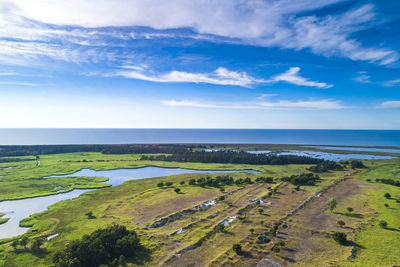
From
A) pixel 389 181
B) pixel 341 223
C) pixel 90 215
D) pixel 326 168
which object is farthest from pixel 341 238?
pixel 326 168

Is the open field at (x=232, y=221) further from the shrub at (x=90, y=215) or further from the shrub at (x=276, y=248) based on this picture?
the shrub at (x=90, y=215)

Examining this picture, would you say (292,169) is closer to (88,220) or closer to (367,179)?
(367,179)

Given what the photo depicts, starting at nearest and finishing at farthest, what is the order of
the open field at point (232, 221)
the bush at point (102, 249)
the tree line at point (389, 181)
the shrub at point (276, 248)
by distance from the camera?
the bush at point (102, 249) → the open field at point (232, 221) → the shrub at point (276, 248) → the tree line at point (389, 181)

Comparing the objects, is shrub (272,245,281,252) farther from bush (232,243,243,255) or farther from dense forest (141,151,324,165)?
dense forest (141,151,324,165)

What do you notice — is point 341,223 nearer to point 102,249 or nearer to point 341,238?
point 341,238

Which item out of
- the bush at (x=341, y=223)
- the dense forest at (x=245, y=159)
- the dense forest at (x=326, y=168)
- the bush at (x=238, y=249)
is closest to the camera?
the bush at (x=238, y=249)

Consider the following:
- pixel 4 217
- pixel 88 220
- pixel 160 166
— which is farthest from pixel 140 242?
pixel 160 166

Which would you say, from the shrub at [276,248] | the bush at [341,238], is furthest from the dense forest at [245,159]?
the shrub at [276,248]

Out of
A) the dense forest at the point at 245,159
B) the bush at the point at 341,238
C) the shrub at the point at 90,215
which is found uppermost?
the dense forest at the point at 245,159

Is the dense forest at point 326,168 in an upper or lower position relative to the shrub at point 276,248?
upper
